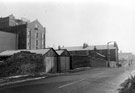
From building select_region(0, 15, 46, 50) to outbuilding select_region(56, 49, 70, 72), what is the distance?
25914 mm

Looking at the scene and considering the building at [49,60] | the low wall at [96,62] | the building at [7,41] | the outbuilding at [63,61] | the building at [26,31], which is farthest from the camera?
the building at [26,31]

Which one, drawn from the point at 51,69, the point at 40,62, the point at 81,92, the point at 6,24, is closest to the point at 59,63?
the point at 51,69

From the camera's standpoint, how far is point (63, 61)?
2959cm

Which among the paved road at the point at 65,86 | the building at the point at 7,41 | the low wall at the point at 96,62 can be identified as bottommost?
the low wall at the point at 96,62

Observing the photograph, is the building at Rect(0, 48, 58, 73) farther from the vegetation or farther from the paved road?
the paved road

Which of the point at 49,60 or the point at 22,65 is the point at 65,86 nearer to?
the point at 22,65

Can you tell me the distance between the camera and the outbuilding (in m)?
28.6

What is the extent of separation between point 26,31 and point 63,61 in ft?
94.1

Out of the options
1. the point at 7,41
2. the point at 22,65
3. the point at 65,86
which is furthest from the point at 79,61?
the point at 7,41

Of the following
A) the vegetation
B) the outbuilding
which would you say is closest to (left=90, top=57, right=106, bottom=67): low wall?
the outbuilding

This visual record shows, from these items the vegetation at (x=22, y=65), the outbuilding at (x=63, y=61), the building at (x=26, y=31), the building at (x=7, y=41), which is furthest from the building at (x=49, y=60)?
the building at (x=26, y=31)

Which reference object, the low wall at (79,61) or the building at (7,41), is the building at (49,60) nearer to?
the low wall at (79,61)

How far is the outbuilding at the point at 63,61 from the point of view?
94.0 feet

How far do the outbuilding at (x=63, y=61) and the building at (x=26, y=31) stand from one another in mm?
25914
